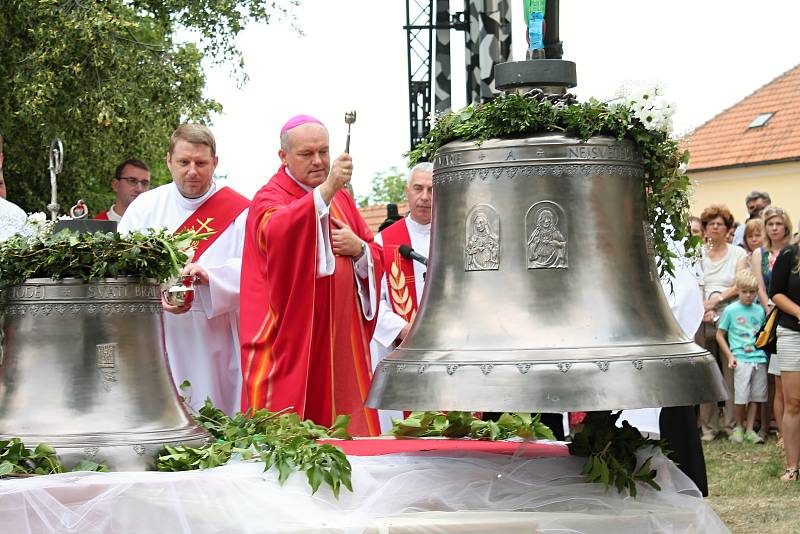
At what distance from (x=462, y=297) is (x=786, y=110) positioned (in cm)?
3610

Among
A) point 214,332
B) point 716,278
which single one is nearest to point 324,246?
point 214,332

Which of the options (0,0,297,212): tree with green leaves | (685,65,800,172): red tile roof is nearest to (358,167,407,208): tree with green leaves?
(685,65,800,172): red tile roof

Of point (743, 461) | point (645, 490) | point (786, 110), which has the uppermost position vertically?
point (786, 110)

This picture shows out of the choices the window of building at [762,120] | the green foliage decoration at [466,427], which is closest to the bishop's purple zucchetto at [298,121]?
the green foliage decoration at [466,427]

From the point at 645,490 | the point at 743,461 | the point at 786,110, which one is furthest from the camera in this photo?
the point at 786,110

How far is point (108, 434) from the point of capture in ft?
13.0

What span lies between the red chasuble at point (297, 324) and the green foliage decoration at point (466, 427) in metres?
1.18

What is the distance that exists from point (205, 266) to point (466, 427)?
241 centimetres

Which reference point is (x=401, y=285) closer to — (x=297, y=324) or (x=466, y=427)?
(x=297, y=324)

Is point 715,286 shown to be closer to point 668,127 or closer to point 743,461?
point 743,461

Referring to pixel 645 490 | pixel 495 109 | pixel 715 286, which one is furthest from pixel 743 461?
pixel 495 109

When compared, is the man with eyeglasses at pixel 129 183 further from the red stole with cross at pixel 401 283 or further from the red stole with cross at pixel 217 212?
the red stole with cross at pixel 401 283

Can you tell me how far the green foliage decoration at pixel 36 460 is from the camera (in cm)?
384

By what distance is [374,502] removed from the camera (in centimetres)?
396
